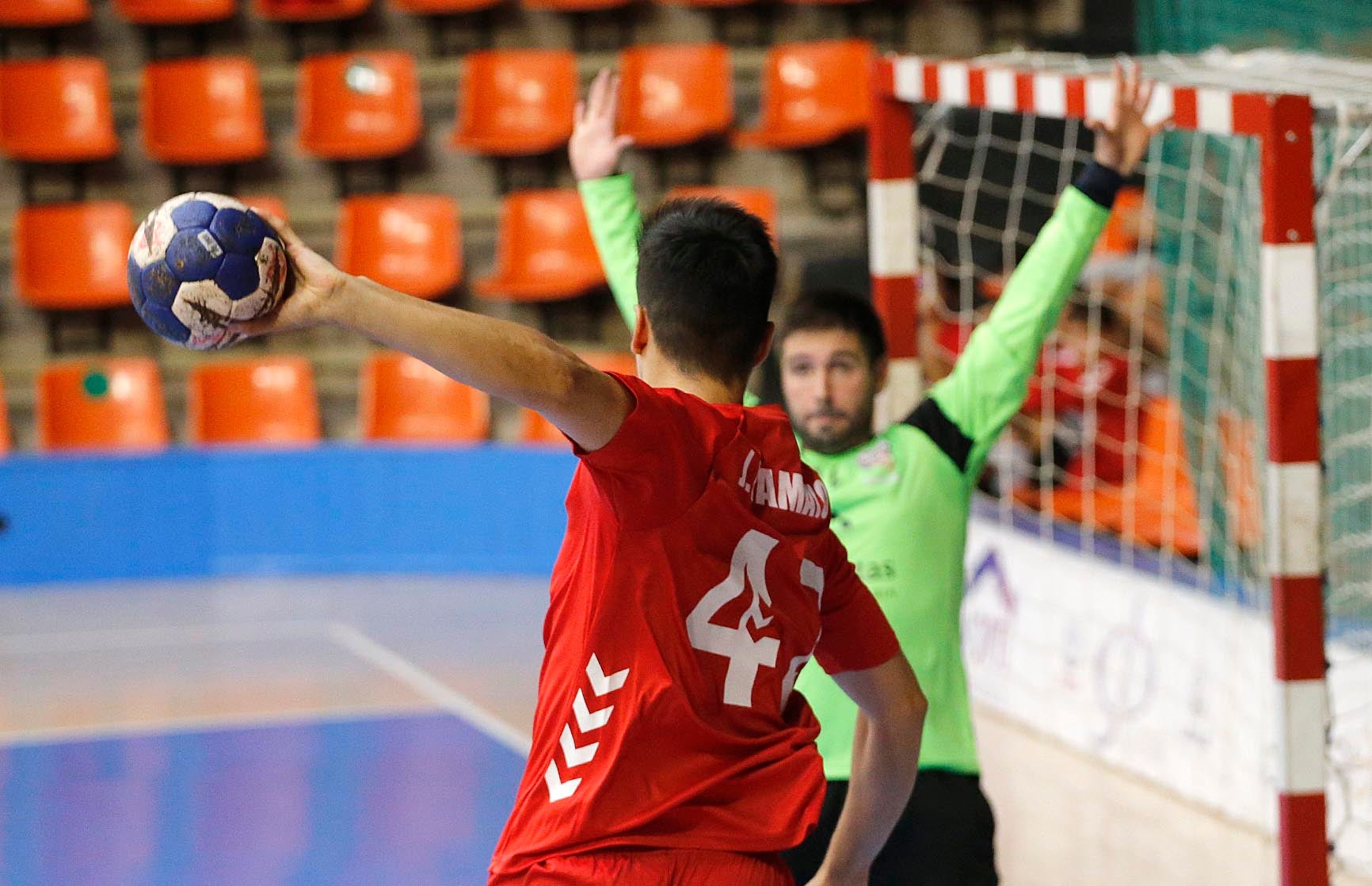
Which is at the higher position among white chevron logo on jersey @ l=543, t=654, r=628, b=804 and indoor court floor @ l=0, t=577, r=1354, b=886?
white chevron logo on jersey @ l=543, t=654, r=628, b=804

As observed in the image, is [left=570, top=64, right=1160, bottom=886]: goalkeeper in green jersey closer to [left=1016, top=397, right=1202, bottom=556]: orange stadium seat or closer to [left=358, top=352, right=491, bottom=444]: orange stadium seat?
[left=1016, top=397, right=1202, bottom=556]: orange stadium seat

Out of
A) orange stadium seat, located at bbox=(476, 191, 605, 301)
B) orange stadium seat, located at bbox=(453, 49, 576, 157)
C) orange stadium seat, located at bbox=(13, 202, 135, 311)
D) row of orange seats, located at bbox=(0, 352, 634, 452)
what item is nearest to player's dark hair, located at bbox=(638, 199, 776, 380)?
row of orange seats, located at bbox=(0, 352, 634, 452)

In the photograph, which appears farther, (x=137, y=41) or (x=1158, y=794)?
(x=137, y=41)

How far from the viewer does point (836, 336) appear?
10.9 ft

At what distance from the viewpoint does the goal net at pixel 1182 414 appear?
140 inches

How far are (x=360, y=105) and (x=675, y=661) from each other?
899 centimetres

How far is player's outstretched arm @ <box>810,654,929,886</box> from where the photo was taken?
2.44 m

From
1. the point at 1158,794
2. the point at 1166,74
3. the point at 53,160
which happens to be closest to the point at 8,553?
the point at 53,160

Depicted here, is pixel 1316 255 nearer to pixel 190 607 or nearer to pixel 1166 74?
pixel 1166 74

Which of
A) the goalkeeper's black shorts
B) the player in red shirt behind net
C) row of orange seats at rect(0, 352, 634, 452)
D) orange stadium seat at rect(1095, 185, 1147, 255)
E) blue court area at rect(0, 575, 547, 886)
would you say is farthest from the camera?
row of orange seats at rect(0, 352, 634, 452)

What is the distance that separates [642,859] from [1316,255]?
2.24m

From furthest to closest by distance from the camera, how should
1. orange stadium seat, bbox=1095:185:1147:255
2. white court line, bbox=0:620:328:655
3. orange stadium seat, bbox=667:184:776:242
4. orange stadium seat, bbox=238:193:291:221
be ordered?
orange stadium seat, bbox=238:193:291:221, orange stadium seat, bbox=667:184:776:242, orange stadium seat, bbox=1095:185:1147:255, white court line, bbox=0:620:328:655

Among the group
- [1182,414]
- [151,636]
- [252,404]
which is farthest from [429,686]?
[1182,414]

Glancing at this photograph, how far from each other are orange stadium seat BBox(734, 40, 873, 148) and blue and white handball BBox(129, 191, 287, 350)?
8.44m
